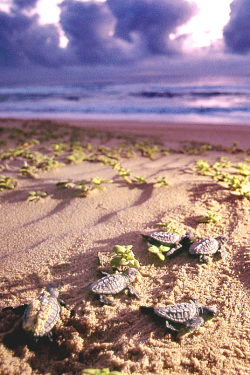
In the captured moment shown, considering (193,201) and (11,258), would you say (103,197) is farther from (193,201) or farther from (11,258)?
(11,258)

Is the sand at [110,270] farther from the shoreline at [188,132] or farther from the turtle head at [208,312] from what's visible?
the shoreline at [188,132]

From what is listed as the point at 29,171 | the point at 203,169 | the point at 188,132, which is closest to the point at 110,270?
the point at 203,169

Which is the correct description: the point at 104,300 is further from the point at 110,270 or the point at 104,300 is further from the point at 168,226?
the point at 168,226

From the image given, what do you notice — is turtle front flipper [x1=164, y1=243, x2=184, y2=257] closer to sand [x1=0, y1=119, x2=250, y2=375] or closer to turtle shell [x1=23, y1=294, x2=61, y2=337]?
sand [x1=0, y1=119, x2=250, y2=375]

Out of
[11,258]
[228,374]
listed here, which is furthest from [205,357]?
[11,258]

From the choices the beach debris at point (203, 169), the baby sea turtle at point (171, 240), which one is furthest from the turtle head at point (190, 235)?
the beach debris at point (203, 169)

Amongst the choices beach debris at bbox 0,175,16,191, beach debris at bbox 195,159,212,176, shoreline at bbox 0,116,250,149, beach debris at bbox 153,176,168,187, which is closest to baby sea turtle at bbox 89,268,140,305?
beach debris at bbox 153,176,168,187
